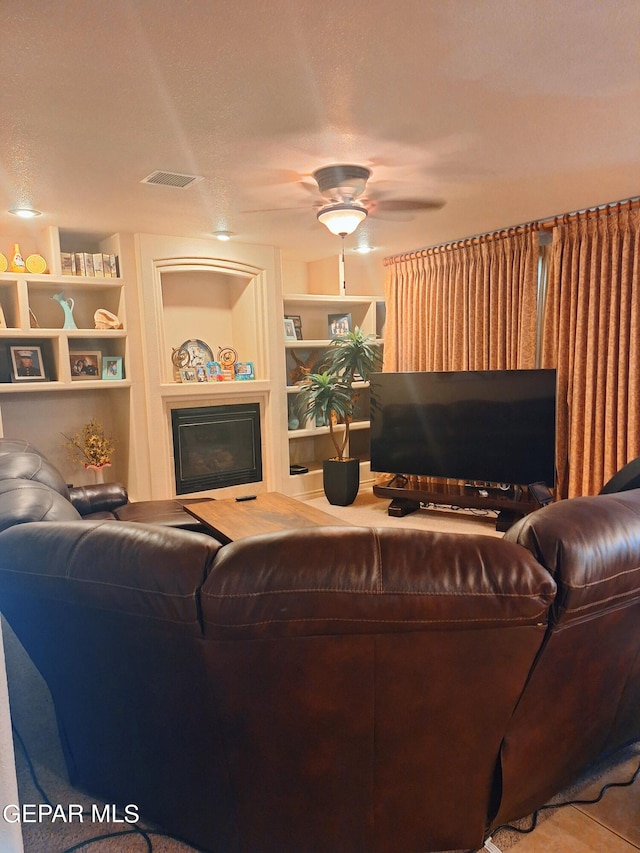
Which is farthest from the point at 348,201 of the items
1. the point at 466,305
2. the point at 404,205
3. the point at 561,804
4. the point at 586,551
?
the point at 561,804

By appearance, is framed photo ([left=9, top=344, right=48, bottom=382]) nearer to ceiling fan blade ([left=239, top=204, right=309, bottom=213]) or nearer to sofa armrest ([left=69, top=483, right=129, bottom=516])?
sofa armrest ([left=69, top=483, right=129, bottom=516])

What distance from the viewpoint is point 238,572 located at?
3.86ft

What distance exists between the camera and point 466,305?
5.09 metres

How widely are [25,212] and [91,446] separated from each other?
180 centimetres

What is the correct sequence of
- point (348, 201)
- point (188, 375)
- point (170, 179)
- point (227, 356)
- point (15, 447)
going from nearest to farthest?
point (170, 179) < point (348, 201) < point (15, 447) < point (188, 375) < point (227, 356)

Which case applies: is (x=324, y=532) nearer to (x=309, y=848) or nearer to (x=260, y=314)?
(x=309, y=848)

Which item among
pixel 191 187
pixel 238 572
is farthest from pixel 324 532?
pixel 191 187

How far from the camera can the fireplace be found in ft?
16.2

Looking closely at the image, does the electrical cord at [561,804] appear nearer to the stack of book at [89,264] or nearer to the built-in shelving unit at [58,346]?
the built-in shelving unit at [58,346]

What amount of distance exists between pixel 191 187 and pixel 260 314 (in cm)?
203

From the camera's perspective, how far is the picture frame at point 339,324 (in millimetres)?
6004

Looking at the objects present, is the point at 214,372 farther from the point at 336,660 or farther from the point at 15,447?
the point at 336,660

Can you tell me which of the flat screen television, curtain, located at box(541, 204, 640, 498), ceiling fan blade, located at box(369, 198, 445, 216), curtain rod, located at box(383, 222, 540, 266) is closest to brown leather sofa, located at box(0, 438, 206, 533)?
the flat screen television

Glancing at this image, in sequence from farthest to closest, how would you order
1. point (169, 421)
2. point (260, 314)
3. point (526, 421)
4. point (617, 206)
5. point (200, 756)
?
point (260, 314) → point (169, 421) → point (526, 421) → point (617, 206) → point (200, 756)
